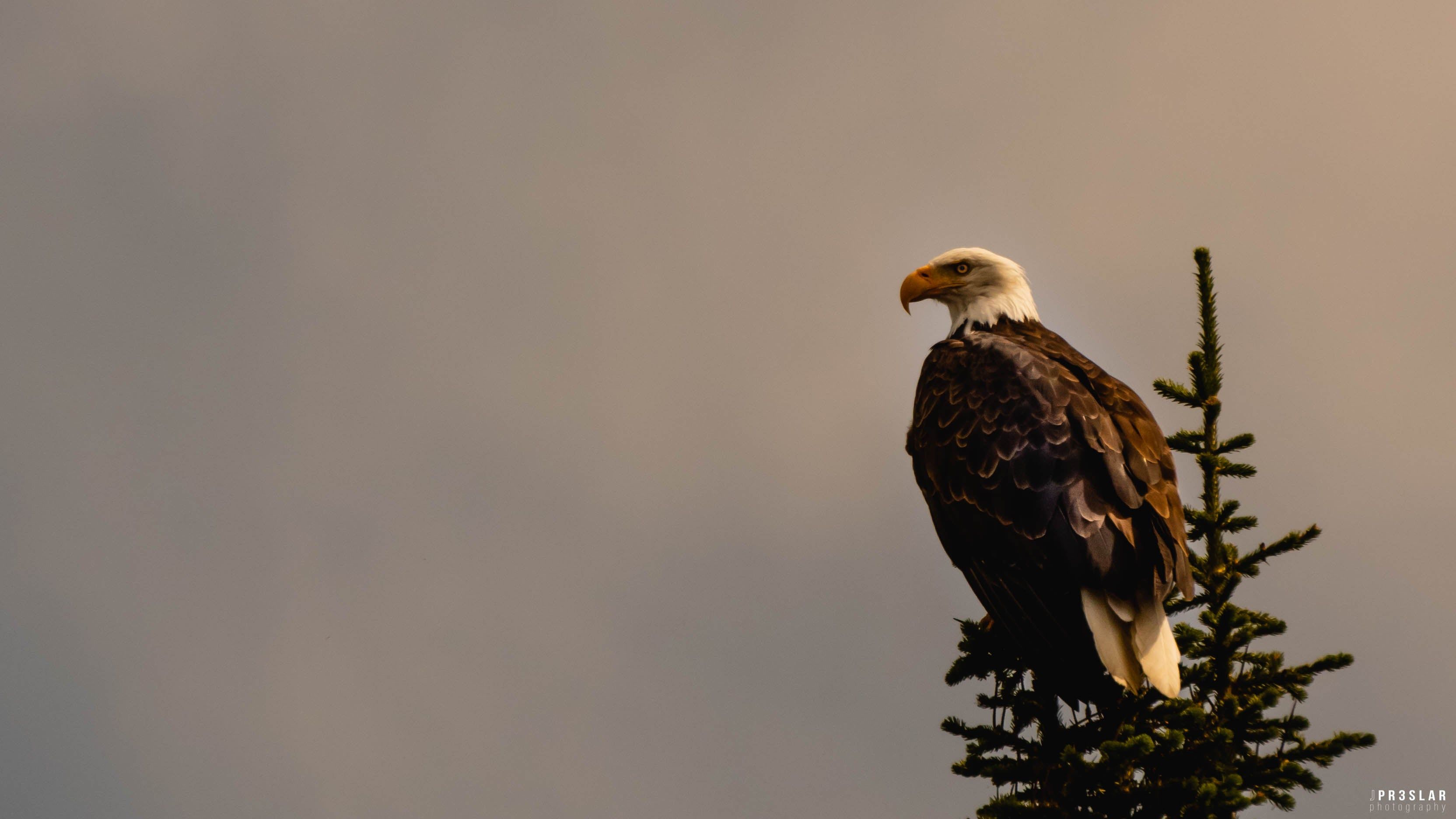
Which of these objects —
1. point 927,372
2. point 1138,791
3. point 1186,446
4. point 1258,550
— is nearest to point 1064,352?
point 927,372

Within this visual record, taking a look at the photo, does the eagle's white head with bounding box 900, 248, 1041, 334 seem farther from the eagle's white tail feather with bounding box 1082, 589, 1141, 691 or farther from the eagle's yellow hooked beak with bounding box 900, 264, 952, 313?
the eagle's white tail feather with bounding box 1082, 589, 1141, 691

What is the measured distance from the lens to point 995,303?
8141 mm

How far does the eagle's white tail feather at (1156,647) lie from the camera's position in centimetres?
490

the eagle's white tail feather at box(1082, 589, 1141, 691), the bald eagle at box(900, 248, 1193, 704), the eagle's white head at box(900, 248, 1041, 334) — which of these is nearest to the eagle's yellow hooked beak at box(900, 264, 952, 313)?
the eagle's white head at box(900, 248, 1041, 334)

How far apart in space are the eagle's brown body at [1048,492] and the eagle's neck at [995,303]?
1009 millimetres

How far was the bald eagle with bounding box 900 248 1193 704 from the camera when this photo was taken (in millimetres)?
5184

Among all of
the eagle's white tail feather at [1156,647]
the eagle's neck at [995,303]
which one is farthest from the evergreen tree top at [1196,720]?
the eagle's neck at [995,303]

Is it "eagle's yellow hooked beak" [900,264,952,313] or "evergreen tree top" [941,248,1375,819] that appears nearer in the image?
"evergreen tree top" [941,248,1375,819]

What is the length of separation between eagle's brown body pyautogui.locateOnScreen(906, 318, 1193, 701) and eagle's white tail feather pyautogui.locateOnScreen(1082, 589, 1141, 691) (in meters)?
0.04

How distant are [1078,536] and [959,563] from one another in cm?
75

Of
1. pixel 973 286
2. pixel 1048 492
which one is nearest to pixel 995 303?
pixel 973 286

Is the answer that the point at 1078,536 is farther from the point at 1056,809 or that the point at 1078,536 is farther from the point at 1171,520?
the point at 1056,809

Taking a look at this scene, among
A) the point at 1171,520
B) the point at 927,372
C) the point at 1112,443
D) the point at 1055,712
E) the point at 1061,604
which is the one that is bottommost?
the point at 1055,712

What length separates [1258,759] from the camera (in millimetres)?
4660
